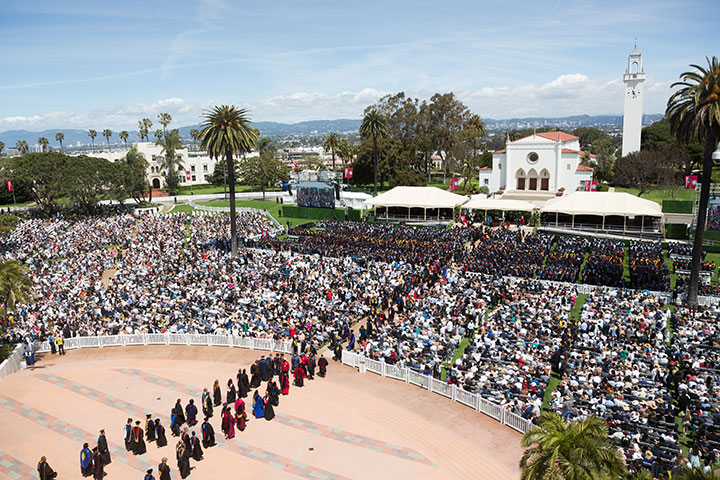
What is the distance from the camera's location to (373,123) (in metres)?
68.8

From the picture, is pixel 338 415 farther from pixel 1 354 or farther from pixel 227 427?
pixel 1 354

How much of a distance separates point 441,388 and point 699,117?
18930 mm

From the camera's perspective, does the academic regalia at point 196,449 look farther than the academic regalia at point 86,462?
Yes

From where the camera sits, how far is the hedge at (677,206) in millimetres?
49000

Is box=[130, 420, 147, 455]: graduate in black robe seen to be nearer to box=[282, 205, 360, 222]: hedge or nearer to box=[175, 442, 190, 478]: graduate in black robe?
box=[175, 442, 190, 478]: graduate in black robe

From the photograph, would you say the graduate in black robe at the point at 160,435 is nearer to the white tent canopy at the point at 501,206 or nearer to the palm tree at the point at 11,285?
the palm tree at the point at 11,285

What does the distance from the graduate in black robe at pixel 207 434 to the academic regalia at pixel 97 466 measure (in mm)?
2946

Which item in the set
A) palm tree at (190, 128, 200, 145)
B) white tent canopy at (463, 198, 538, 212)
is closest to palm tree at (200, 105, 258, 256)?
palm tree at (190, 128, 200, 145)

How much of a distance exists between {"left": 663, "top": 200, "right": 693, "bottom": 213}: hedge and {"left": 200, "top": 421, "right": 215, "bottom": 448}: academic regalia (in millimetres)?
47601

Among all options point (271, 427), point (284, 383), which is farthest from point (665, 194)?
point (271, 427)

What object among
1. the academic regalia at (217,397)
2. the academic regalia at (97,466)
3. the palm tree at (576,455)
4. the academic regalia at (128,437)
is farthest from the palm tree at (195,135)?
the palm tree at (576,455)

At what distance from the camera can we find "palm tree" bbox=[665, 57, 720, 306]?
84.0 feet

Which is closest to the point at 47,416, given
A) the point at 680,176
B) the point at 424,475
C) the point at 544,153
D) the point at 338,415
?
the point at 338,415

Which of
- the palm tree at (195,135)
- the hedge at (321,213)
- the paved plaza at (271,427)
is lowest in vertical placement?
the paved plaza at (271,427)
